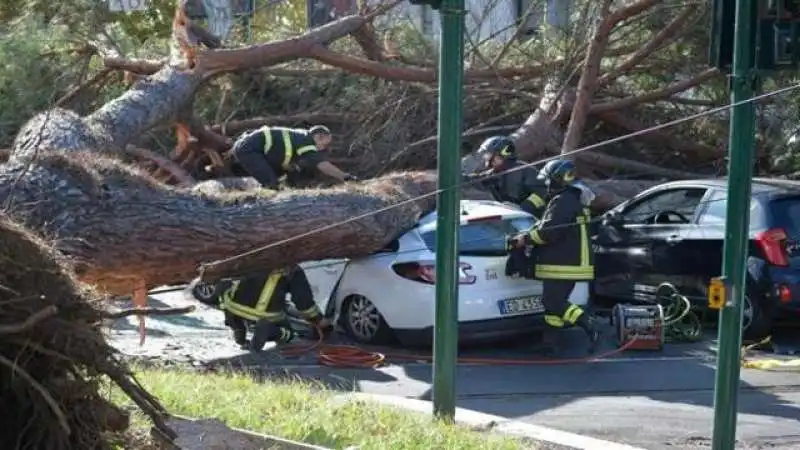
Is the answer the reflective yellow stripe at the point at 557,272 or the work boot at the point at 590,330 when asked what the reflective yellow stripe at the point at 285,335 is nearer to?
the reflective yellow stripe at the point at 557,272

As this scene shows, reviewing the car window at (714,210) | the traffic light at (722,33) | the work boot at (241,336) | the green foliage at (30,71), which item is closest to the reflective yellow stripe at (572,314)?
the car window at (714,210)

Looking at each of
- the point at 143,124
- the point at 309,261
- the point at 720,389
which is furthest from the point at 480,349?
the point at 720,389

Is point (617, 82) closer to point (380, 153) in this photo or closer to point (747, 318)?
point (380, 153)

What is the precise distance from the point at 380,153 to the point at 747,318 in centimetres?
530

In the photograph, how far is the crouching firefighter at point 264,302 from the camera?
11.6 m

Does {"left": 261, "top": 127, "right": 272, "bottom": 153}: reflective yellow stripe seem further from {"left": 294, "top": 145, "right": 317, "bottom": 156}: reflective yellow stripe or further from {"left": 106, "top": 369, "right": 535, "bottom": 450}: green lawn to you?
{"left": 106, "top": 369, "right": 535, "bottom": 450}: green lawn

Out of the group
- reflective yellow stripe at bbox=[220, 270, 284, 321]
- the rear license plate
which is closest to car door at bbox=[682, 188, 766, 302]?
the rear license plate

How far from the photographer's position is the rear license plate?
1149cm

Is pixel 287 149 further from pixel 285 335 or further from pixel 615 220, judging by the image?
pixel 615 220

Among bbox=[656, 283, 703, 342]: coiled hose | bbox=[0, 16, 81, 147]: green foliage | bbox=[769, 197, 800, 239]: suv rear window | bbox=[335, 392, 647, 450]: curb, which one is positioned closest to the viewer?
bbox=[335, 392, 647, 450]: curb

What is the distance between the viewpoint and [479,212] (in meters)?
11.9

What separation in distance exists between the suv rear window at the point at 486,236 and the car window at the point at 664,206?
2015 mm

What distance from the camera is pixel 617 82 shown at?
16.7 m

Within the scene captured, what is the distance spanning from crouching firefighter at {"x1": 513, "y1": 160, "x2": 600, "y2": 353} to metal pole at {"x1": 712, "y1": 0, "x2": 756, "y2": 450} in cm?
454
